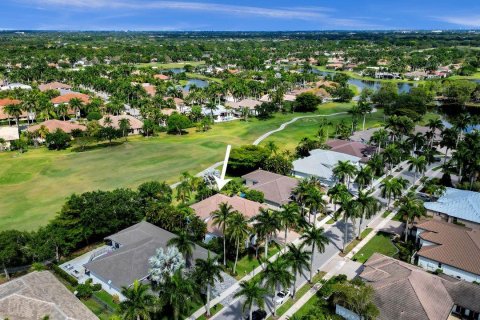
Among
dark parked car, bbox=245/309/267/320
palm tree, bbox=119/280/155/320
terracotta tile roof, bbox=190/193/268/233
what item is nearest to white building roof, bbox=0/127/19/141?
terracotta tile roof, bbox=190/193/268/233

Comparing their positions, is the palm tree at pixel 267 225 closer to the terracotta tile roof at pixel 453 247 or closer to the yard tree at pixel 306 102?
the terracotta tile roof at pixel 453 247

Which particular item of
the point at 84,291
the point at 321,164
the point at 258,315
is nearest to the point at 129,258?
the point at 84,291

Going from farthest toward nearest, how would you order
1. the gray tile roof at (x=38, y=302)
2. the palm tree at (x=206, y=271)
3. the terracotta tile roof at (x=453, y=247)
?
the terracotta tile roof at (x=453, y=247) < the palm tree at (x=206, y=271) < the gray tile roof at (x=38, y=302)

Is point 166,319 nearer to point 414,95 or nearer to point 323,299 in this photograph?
point 323,299

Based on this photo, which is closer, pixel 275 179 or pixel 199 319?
pixel 199 319

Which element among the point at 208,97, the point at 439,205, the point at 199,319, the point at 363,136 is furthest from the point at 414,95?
the point at 199,319

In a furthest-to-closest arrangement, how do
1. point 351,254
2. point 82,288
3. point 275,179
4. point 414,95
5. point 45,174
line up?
point 414,95, point 45,174, point 275,179, point 351,254, point 82,288

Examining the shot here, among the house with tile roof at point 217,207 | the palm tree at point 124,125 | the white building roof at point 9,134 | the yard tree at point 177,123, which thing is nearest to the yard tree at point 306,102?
the yard tree at point 177,123
